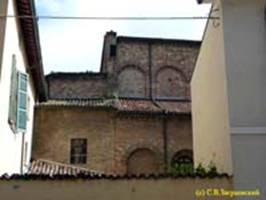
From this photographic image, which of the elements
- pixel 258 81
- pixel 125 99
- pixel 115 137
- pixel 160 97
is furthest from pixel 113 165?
pixel 258 81

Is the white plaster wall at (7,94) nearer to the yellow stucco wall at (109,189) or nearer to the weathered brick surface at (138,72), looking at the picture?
the yellow stucco wall at (109,189)

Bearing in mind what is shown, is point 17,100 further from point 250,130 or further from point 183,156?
point 183,156

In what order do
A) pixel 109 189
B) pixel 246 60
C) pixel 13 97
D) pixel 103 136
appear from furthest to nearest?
pixel 103 136 → pixel 13 97 → pixel 246 60 → pixel 109 189

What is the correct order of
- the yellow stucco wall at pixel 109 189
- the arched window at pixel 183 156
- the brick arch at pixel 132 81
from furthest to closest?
the brick arch at pixel 132 81 → the arched window at pixel 183 156 → the yellow stucco wall at pixel 109 189

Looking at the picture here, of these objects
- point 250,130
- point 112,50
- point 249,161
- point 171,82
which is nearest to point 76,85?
point 112,50

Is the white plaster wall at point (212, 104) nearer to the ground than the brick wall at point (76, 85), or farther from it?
nearer to the ground

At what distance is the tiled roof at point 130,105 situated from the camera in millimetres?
25567

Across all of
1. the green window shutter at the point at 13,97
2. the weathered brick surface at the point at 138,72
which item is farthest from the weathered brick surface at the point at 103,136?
the green window shutter at the point at 13,97

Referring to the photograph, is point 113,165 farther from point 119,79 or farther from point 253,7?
point 253,7

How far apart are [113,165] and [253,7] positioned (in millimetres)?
15192

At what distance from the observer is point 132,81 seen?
3088cm

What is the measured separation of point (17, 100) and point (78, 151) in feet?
40.7

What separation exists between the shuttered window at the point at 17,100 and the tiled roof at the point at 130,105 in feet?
36.3

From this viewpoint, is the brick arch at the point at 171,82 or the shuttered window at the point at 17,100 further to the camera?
the brick arch at the point at 171,82
